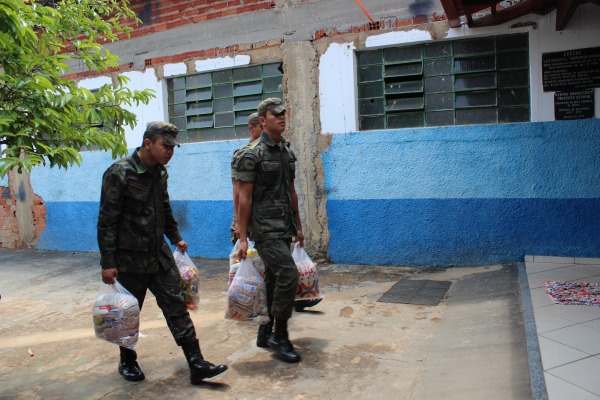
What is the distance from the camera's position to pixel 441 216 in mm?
6418

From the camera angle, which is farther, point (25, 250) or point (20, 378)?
point (25, 250)

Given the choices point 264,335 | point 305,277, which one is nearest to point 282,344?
point 264,335

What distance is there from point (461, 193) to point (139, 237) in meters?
4.18

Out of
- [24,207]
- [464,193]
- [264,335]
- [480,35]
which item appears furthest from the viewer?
[24,207]

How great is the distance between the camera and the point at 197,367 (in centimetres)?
343

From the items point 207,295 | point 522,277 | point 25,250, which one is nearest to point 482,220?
point 522,277

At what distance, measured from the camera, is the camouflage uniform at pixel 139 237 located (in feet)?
11.1

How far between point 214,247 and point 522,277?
14.8ft

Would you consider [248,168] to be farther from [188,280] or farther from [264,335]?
[264,335]

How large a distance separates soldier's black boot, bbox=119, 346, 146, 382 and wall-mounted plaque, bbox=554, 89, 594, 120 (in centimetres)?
508

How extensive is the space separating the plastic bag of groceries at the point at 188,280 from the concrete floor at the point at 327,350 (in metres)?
0.47

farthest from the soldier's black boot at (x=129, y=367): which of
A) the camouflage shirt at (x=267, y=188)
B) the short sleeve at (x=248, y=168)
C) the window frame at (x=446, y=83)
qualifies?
the window frame at (x=446, y=83)

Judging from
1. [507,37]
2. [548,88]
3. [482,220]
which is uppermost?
[507,37]

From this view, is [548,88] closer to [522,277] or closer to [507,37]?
[507,37]
